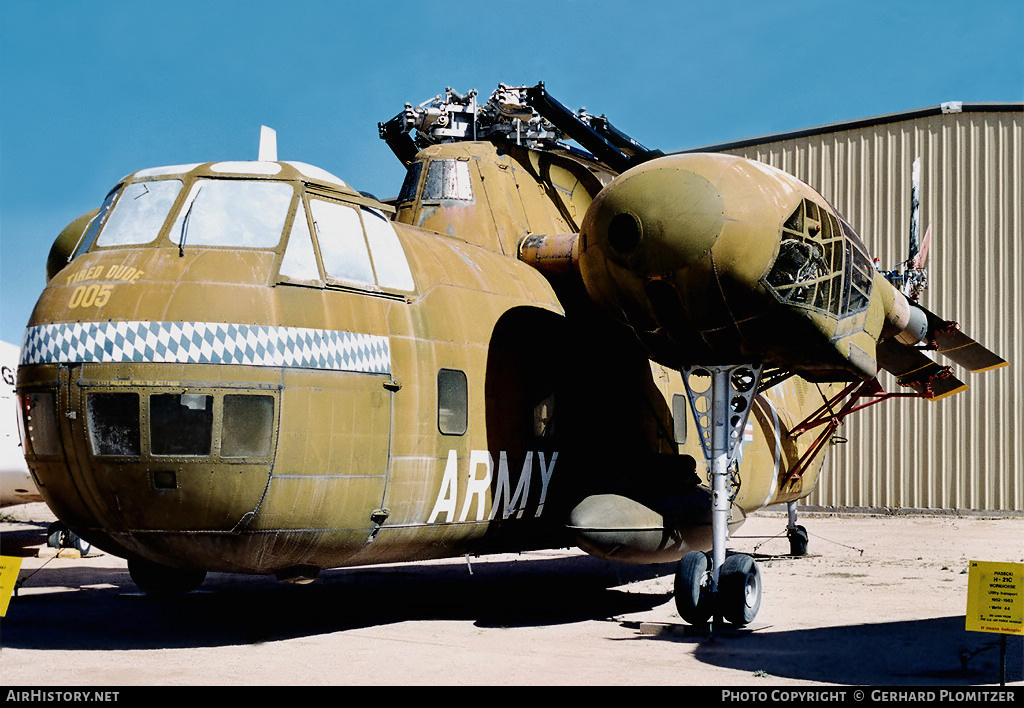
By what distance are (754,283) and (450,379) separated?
10.0ft

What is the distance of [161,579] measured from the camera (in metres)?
11.6

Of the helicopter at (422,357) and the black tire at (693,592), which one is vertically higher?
the helicopter at (422,357)

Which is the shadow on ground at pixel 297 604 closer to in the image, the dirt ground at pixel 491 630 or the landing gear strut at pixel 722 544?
the dirt ground at pixel 491 630

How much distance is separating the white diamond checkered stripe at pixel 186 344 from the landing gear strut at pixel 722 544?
4097 millimetres

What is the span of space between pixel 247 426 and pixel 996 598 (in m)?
6.01

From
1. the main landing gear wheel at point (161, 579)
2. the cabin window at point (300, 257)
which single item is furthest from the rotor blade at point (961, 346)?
the main landing gear wheel at point (161, 579)

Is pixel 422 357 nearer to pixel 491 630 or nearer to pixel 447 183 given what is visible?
pixel 491 630

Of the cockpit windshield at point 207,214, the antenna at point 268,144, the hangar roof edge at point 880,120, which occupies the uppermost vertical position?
the hangar roof edge at point 880,120

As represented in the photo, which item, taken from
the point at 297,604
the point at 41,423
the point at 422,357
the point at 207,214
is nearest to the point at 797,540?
the point at 297,604

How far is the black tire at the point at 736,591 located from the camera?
33.5 feet

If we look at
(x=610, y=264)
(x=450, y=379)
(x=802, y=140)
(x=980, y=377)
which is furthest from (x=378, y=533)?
(x=802, y=140)

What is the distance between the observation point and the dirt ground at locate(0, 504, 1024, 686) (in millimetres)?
8055

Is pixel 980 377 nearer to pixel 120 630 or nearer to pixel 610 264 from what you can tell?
pixel 610 264

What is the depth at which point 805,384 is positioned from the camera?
1719 cm
